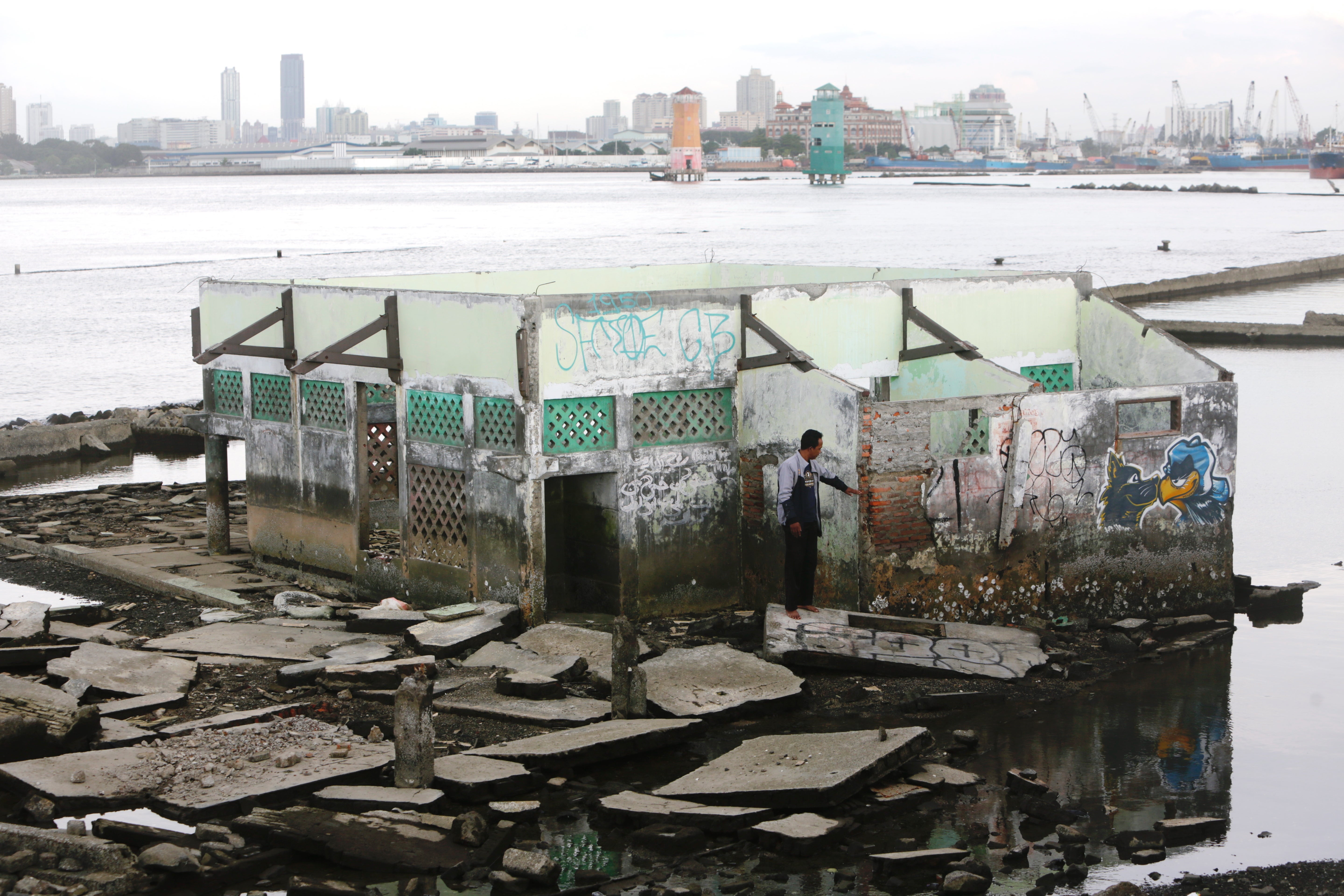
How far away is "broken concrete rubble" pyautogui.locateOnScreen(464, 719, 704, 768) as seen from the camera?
8.93 metres

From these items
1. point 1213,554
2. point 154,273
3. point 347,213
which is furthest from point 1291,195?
point 1213,554

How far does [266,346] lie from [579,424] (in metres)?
4.28

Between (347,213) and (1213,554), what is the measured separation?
141 meters

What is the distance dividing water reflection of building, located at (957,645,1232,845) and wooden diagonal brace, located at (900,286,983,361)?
3.72 m

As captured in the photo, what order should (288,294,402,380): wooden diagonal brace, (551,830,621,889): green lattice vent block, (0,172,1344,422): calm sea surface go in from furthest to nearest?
(0,172,1344,422): calm sea surface, (288,294,402,380): wooden diagonal brace, (551,830,621,889): green lattice vent block

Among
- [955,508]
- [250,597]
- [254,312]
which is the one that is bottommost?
[250,597]

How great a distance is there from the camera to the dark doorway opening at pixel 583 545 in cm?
1264

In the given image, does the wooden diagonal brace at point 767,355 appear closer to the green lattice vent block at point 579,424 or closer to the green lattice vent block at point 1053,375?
the green lattice vent block at point 579,424

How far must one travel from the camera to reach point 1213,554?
13.2 m

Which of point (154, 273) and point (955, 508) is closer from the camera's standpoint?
point (955, 508)

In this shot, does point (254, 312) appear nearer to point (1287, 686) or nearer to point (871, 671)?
point (871, 671)

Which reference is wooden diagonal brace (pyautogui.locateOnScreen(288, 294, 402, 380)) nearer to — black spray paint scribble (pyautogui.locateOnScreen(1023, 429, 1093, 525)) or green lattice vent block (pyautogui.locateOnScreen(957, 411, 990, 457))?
green lattice vent block (pyautogui.locateOnScreen(957, 411, 990, 457))

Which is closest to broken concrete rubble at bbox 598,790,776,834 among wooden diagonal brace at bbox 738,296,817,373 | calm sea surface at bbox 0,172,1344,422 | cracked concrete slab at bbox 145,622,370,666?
cracked concrete slab at bbox 145,622,370,666

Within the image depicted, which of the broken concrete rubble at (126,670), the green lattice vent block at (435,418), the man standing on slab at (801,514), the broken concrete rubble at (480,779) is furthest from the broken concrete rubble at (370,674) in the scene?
the man standing on slab at (801,514)
